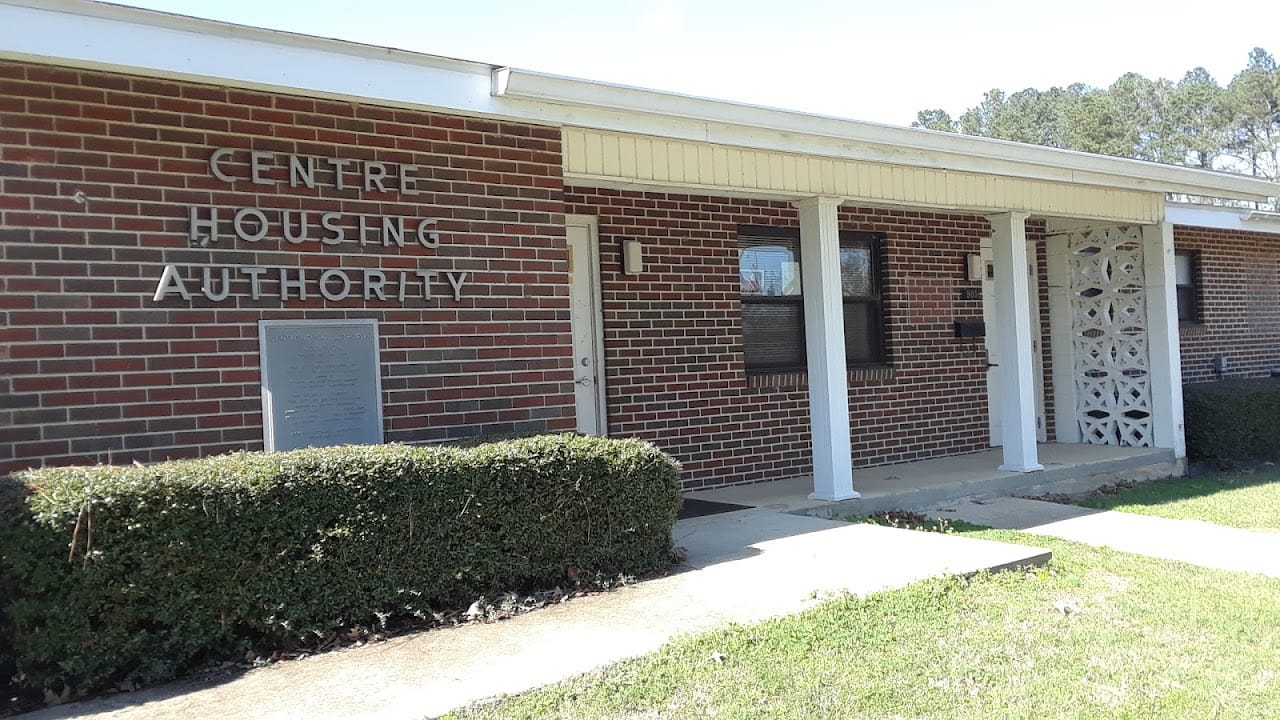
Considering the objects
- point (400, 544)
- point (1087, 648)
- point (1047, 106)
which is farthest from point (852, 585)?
point (1047, 106)

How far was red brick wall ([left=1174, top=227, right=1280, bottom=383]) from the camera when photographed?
1318 cm

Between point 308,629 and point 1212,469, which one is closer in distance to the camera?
point 308,629

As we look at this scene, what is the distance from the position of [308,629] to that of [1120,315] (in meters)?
9.70

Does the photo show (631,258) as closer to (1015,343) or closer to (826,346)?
(826,346)

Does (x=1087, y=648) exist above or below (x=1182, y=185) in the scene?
below

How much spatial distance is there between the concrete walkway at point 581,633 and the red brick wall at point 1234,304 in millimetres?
8644

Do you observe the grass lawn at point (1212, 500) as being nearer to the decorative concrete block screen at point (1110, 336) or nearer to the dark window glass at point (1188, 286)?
the decorative concrete block screen at point (1110, 336)

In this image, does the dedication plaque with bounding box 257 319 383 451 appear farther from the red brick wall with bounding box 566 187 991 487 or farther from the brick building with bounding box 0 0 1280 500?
the red brick wall with bounding box 566 187 991 487

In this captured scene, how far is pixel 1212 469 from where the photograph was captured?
1123cm

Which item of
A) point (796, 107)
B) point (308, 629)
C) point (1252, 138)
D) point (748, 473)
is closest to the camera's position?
point (308, 629)

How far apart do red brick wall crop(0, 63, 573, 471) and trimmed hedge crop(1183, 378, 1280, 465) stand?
8215 mm

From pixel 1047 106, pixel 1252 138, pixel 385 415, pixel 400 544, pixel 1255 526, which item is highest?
pixel 1047 106

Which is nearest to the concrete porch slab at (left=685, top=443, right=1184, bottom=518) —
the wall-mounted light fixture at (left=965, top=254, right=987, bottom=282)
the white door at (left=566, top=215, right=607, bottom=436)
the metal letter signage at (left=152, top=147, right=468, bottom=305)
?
the white door at (left=566, top=215, right=607, bottom=436)

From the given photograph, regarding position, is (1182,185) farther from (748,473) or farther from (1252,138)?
(1252,138)
